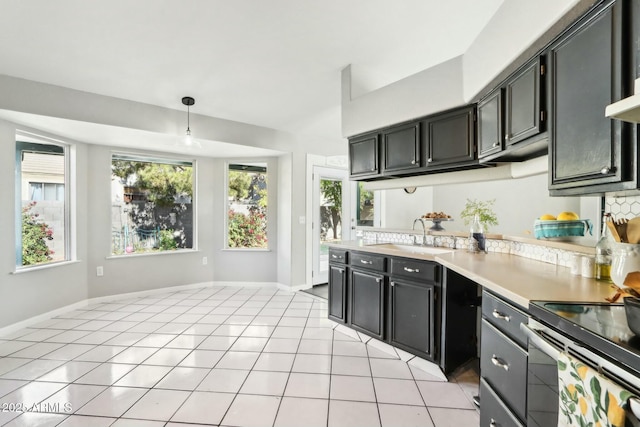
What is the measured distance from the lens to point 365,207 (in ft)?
17.4

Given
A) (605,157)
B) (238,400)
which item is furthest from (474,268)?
(238,400)

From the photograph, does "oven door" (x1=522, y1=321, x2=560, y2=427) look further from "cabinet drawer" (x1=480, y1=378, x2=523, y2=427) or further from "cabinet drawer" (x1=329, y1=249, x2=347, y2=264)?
"cabinet drawer" (x1=329, y1=249, x2=347, y2=264)

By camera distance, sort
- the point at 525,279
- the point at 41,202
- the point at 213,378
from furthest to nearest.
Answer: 1. the point at 41,202
2. the point at 213,378
3. the point at 525,279

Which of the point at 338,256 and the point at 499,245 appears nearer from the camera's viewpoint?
the point at 499,245

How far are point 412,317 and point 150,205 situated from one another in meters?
4.14

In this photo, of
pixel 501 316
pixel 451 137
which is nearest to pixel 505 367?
pixel 501 316

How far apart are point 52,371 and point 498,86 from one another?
396 cm

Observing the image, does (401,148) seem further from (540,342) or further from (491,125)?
(540,342)

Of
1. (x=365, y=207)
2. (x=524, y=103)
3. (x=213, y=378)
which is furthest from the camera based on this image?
(x=365, y=207)

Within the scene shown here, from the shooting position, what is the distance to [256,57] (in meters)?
2.62

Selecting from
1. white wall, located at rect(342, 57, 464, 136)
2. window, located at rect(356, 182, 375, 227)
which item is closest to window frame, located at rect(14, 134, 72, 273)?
white wall, located at rect(342, 57, 464, 136)

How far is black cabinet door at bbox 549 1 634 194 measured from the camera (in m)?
1.13

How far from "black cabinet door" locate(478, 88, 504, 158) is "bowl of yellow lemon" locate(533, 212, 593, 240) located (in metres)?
0.59

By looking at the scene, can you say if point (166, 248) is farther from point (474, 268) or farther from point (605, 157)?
point (605, 157)
